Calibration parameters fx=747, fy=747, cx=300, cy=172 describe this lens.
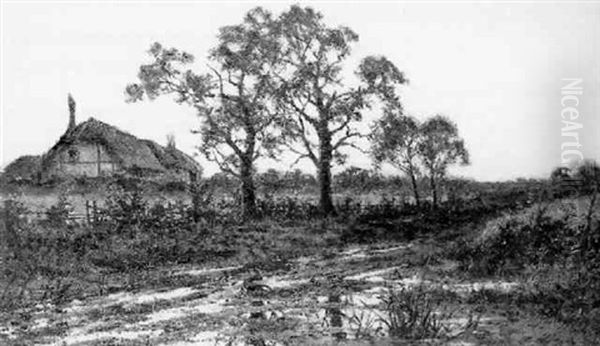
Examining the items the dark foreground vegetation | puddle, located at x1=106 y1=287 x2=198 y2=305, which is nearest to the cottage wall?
the dark foreground vegetation

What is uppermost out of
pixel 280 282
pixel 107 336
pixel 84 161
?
pixel 84 161

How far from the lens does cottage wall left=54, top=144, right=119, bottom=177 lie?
39656 mm

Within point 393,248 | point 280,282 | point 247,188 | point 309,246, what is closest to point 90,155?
point 247,188

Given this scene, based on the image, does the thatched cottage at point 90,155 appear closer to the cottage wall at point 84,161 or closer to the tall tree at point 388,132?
the cottage wall at point 84,161

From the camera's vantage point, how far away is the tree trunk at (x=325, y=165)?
28.3 metres

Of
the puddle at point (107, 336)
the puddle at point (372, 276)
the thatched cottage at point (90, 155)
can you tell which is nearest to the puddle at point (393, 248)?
the puddle at point (372, 276)

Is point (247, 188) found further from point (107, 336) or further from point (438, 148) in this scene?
point (107, 336)

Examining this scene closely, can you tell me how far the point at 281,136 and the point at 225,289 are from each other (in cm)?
1543

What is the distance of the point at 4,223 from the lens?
18125 millimetres

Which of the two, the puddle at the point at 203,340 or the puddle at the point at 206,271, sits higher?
the puddle at the point at 206,271

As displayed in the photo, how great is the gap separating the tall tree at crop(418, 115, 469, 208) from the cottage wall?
56.3 ft

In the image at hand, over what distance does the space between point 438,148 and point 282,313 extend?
2213cm

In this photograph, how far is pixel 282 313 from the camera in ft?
33.9

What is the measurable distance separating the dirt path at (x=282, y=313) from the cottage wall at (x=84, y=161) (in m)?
25.6
